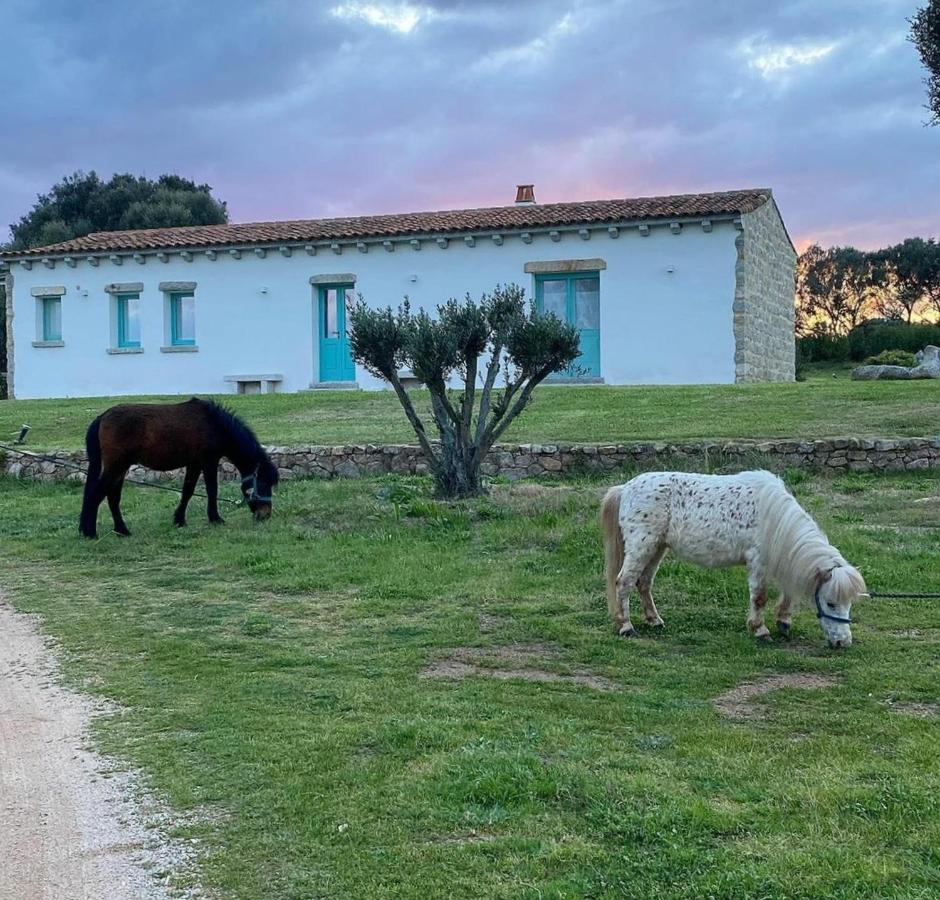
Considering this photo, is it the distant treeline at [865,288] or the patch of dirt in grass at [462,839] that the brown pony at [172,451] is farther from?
the distant treeline at [865,288]

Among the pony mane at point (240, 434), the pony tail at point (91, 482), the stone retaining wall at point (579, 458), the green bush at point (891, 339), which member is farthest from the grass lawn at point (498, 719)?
the green bush at point (891, 339)

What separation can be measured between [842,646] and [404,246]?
59.3 ft

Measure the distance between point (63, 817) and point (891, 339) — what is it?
32.4 meters

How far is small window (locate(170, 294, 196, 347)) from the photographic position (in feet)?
80.5

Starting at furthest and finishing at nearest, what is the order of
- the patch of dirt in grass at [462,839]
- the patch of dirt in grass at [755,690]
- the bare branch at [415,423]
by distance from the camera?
the bare branch at [415,423] < the patch of dirt in grass at [755,690] < the patch of dirt in grass at [462,839]

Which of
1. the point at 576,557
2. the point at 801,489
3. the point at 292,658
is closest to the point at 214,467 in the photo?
the point at 576,557

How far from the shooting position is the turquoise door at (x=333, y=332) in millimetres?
23312

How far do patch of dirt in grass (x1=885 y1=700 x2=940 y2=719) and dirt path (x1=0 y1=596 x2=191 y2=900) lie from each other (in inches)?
128

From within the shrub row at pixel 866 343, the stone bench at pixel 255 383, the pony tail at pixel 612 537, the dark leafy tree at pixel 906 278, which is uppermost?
the dark leafy tree at pixel 906 278

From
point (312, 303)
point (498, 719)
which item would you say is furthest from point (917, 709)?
point (312, 303)

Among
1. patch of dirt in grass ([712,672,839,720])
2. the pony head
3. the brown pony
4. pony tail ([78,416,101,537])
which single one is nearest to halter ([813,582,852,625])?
the pony head

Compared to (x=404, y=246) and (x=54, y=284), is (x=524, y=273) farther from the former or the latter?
(x=54, y=284)

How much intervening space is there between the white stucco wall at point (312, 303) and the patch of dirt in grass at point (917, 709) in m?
16.1

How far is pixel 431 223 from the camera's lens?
2275cm
